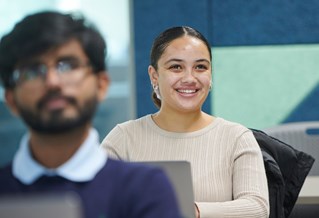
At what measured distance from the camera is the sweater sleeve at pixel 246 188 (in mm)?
1500

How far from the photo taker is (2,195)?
0.73m

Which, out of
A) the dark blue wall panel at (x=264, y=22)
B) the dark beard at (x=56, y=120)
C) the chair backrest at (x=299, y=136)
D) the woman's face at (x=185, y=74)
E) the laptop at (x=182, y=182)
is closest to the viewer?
the dark beard at (x=56, y=120)

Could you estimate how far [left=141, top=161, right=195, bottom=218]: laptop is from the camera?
106 cm

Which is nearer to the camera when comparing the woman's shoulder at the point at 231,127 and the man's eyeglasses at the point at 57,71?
the man's eyeglasses at the point at 57,71

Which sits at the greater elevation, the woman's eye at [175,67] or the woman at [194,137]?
the woman's eye at [175,67]

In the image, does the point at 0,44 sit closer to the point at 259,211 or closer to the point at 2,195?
the point at 2,195

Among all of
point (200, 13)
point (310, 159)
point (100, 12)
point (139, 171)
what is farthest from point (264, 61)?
point (139, 171)

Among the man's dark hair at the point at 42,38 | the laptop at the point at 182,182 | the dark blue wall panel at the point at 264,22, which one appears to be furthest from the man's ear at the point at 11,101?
the dark blue wall panel at the point at 264,22

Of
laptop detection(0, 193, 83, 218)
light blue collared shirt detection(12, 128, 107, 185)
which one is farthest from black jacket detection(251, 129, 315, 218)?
laptop detection(0, 193, 83, 218)

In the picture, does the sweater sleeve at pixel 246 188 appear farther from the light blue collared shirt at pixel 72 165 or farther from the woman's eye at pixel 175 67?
the light blue collared shirt at pixel 72 165

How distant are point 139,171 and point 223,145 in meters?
0.93

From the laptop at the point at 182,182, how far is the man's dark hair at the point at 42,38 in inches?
15.4

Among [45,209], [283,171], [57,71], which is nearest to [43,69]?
[57,71]

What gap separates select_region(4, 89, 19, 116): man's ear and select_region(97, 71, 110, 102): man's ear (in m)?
0.08
